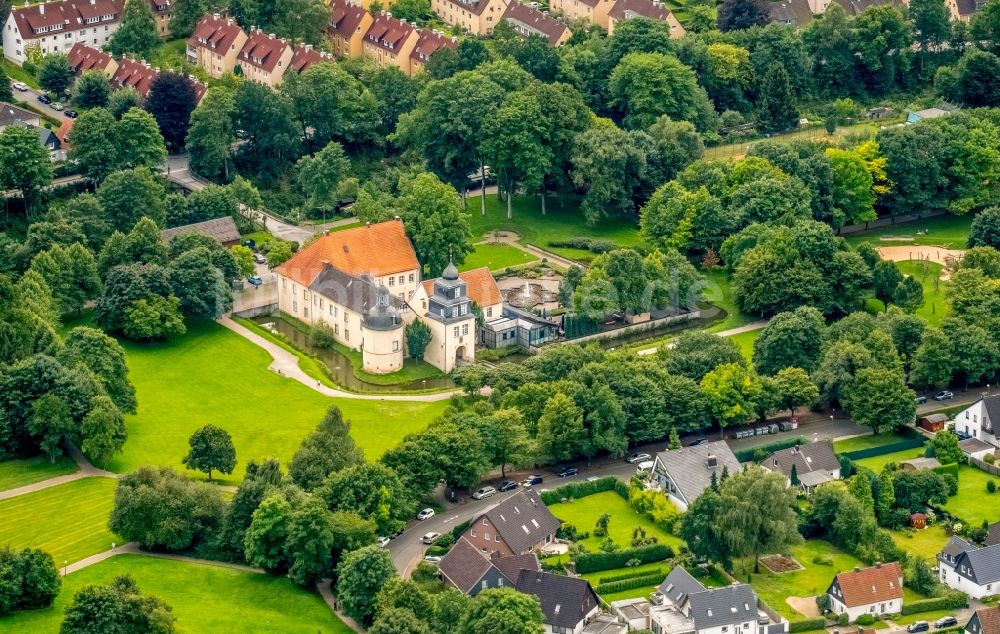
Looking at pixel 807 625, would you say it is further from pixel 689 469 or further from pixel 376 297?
pixel 376 297

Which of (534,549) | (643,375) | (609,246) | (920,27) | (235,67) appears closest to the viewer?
(534,549)

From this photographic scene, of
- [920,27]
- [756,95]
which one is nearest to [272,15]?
[756,95]

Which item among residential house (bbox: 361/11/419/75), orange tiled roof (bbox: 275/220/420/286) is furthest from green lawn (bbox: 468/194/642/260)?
residential house (bbox: 361/11/419/75)

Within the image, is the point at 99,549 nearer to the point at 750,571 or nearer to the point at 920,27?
the point at 750,571

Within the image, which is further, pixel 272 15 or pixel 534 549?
pixel 272 15

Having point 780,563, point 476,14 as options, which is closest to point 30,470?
point 780,563

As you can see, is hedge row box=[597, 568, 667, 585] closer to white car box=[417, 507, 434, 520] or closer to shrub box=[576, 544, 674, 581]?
shrub box=[576, 544, 674, 581]
